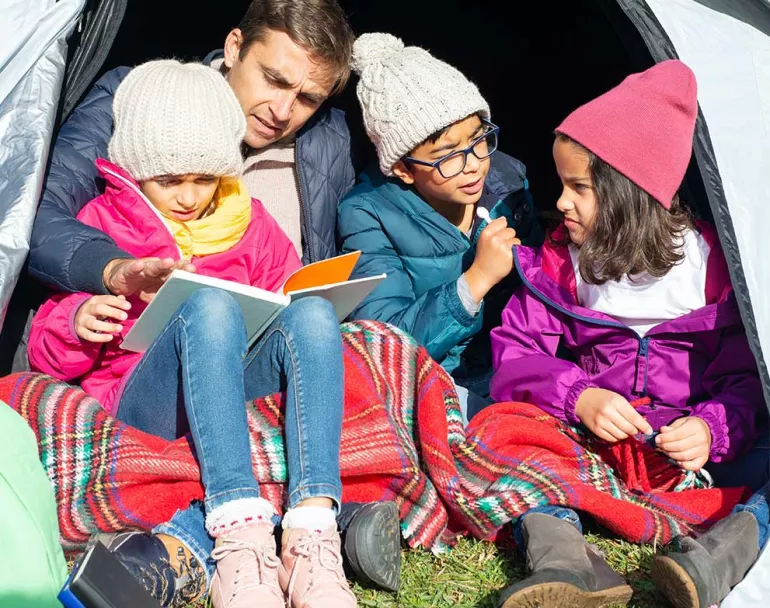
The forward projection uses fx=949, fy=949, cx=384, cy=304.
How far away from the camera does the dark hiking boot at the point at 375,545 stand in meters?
1.71

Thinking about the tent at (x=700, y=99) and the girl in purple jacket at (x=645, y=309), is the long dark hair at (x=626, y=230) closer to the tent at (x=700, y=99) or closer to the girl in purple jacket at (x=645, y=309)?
the girl in purple jacket at (x=645, y=309)

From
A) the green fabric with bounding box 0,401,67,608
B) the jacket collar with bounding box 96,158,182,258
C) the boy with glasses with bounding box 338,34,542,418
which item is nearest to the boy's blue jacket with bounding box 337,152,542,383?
the boy with glasses with bounding box 338,34,542,418

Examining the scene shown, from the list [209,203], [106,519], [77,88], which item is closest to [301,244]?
[209,203]

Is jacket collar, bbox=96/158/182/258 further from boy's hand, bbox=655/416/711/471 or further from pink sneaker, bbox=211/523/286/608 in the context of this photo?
boy's hand, bbox=655/416/711/471

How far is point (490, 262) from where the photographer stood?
232 centimetres

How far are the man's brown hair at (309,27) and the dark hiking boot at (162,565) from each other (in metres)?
1.27

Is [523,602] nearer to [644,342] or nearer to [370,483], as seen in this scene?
[370,483]

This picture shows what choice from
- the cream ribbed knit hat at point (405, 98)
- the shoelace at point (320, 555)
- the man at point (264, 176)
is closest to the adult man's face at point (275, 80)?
the man at point (264, 176)

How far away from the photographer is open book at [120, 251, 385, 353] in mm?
1783

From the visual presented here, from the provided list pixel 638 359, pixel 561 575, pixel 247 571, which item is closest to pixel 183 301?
pixel 247 571

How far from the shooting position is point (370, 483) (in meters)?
1.94

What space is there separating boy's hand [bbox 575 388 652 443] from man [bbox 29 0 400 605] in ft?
1.67

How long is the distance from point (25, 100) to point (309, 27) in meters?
0.71

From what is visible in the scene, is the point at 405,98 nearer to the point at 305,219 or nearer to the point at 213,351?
the point at 305,219
